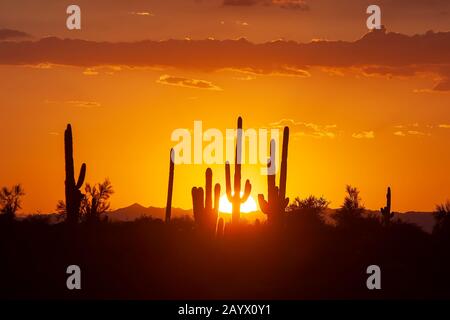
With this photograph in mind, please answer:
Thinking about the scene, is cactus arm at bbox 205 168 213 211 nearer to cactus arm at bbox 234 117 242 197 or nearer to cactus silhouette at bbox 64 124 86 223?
cactus arm at bbox 234 117 242 197

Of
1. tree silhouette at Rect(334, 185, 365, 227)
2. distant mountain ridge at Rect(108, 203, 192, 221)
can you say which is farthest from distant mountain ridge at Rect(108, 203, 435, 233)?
tree silhouette at Rect(334, 185, 365, 227)

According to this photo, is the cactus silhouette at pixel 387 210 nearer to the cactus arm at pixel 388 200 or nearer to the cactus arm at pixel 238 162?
the cactus arm at pixel 388 200

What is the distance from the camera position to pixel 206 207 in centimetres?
3981

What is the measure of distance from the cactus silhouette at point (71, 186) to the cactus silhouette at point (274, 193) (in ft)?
22.1

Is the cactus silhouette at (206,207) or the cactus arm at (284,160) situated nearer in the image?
the cactus silhouette at (206,207)

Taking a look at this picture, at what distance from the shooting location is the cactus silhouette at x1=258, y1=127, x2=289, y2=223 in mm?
40281

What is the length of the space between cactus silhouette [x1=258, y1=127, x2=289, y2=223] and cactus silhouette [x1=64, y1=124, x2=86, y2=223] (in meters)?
6.74

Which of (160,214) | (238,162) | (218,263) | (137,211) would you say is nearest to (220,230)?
(238,162)

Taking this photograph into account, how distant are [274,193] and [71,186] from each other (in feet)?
24.2

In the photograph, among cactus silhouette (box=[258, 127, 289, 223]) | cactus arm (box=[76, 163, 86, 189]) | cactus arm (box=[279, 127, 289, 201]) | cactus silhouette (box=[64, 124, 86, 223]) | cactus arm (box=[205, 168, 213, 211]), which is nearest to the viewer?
cactus silhouette (box=[64, 124, 86, 223])

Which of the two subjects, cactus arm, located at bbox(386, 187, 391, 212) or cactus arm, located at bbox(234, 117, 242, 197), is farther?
cactus arm, located at bbox(386, 187, 391, 212)

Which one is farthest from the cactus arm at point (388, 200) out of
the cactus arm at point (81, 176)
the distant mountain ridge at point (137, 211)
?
the distant mountain ridge at point (137, 211)

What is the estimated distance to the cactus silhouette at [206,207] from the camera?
3950 centimetres
